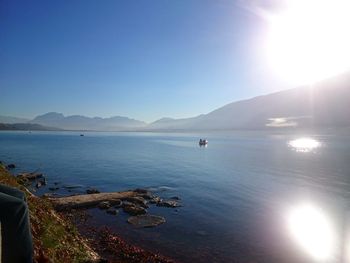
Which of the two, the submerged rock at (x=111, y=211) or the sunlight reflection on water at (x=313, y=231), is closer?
the sunlight reflection on water at (x=313, y=231)

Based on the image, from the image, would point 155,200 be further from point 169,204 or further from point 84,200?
point 84,200

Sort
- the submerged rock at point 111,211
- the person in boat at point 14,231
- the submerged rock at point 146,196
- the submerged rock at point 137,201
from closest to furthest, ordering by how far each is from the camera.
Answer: the person in boat at point 14,231 < the submerged rock at point 111,211 < the submerged rock at point 137,201 < the submerged rock at point 146,196

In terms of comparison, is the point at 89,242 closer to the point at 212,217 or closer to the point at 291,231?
the point at 212,217

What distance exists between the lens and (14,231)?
1007cm

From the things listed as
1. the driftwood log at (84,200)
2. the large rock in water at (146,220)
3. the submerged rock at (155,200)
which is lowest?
the large rock in water at (146,220)

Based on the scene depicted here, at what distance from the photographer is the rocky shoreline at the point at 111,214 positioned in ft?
76.4

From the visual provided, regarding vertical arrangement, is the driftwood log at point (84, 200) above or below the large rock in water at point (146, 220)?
above

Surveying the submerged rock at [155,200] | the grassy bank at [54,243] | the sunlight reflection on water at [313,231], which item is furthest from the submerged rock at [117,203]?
the sunlight reflection on water at [313,231]

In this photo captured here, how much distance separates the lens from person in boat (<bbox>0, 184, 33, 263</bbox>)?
9844 millimetres

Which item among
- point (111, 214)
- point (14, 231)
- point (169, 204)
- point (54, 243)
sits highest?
point (14, 231)

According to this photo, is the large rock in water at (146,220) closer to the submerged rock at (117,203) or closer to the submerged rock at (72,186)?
the submerged rock at (117,203)

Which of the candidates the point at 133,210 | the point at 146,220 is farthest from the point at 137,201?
the point at 146,220

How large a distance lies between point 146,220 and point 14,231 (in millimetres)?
23867

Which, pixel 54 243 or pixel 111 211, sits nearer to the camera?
pixel 54 243
